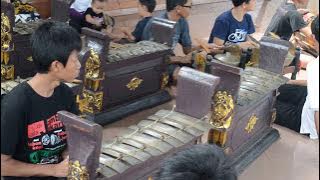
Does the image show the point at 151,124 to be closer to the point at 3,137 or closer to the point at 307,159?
the point at 3,137

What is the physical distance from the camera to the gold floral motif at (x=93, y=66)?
293 cm

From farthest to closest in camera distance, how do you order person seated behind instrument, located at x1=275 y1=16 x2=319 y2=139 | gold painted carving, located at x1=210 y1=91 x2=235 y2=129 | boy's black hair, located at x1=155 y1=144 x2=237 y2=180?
person seated behind instrument, located at x1=275 y1=16 x2=319 y2=139
gold painted carving, located at x1=210 y1=91 x2=235 y2=129
boy's black hair, located at x1=155 y1=144 x2=237 y2=180

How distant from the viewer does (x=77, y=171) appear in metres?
1.54

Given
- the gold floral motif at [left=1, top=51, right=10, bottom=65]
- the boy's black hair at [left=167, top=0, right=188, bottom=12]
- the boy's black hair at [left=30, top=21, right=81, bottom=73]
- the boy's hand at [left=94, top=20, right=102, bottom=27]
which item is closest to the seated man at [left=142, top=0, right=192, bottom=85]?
the boy's black hair at [left=167, top=0, right=188, bottom=12]

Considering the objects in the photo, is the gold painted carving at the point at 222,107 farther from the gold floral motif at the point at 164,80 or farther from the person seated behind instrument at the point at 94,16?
the person seated behind instrument at the point at 94,16

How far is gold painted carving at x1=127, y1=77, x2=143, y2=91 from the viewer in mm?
3330

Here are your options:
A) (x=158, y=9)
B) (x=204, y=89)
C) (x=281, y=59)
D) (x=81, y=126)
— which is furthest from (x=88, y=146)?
(x=158, y=9)

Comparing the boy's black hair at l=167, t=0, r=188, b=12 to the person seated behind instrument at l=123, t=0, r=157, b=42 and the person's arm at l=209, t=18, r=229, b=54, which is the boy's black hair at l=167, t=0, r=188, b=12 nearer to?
the person seated behind instrument at l=123, t=0, r=157, b=42

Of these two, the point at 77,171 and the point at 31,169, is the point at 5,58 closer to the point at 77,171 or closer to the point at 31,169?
the point at 31,169

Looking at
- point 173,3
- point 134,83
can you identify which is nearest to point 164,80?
point 134,83

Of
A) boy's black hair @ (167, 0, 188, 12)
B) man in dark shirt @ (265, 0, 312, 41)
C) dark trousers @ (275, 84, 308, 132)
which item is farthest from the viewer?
man in dark shirt @ (265, 0, 312, 41)

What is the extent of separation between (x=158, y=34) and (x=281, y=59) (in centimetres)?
100

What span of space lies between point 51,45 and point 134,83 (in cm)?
179

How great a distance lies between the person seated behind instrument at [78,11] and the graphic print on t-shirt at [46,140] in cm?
262
